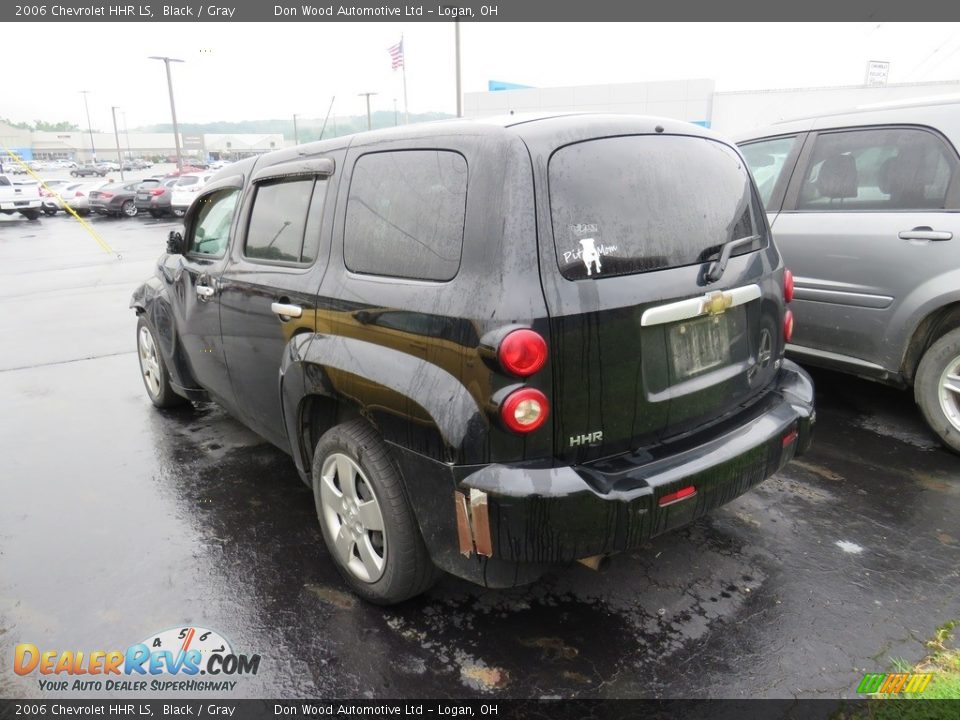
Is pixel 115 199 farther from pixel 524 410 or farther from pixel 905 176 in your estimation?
pixel 524 410

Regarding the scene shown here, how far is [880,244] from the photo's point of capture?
405cm

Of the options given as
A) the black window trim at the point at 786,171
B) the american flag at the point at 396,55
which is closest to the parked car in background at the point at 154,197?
the american flag at the point at 396,55

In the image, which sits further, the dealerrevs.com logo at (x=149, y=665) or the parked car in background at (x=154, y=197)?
the parked car in background at (x=154, y=197)

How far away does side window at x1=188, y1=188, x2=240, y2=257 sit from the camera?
155 inches

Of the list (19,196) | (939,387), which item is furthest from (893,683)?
(19,196)

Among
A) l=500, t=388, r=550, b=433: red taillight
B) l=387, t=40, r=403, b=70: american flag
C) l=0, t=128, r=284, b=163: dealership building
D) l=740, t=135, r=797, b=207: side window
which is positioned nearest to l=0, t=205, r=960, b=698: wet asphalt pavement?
l=500, t=388, r=550, b=433: red taillight

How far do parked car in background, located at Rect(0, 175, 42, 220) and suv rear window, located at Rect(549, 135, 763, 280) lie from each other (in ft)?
102

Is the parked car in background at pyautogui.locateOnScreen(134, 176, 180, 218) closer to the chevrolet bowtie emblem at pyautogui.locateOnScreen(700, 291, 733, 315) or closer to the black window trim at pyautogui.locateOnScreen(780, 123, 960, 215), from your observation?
the black window trim at pyautogui.locateOnScreen(780, 123, 960, 215)

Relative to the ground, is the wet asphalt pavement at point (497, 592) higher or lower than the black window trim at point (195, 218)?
lower

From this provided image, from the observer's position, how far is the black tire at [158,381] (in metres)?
4.97

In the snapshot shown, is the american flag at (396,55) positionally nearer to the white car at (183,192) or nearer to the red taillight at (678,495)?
the white car at (183,192)

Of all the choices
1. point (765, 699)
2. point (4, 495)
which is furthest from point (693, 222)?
point (4, 495)

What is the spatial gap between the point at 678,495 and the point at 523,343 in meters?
0.80

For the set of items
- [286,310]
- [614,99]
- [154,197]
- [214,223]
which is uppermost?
[614,99]
